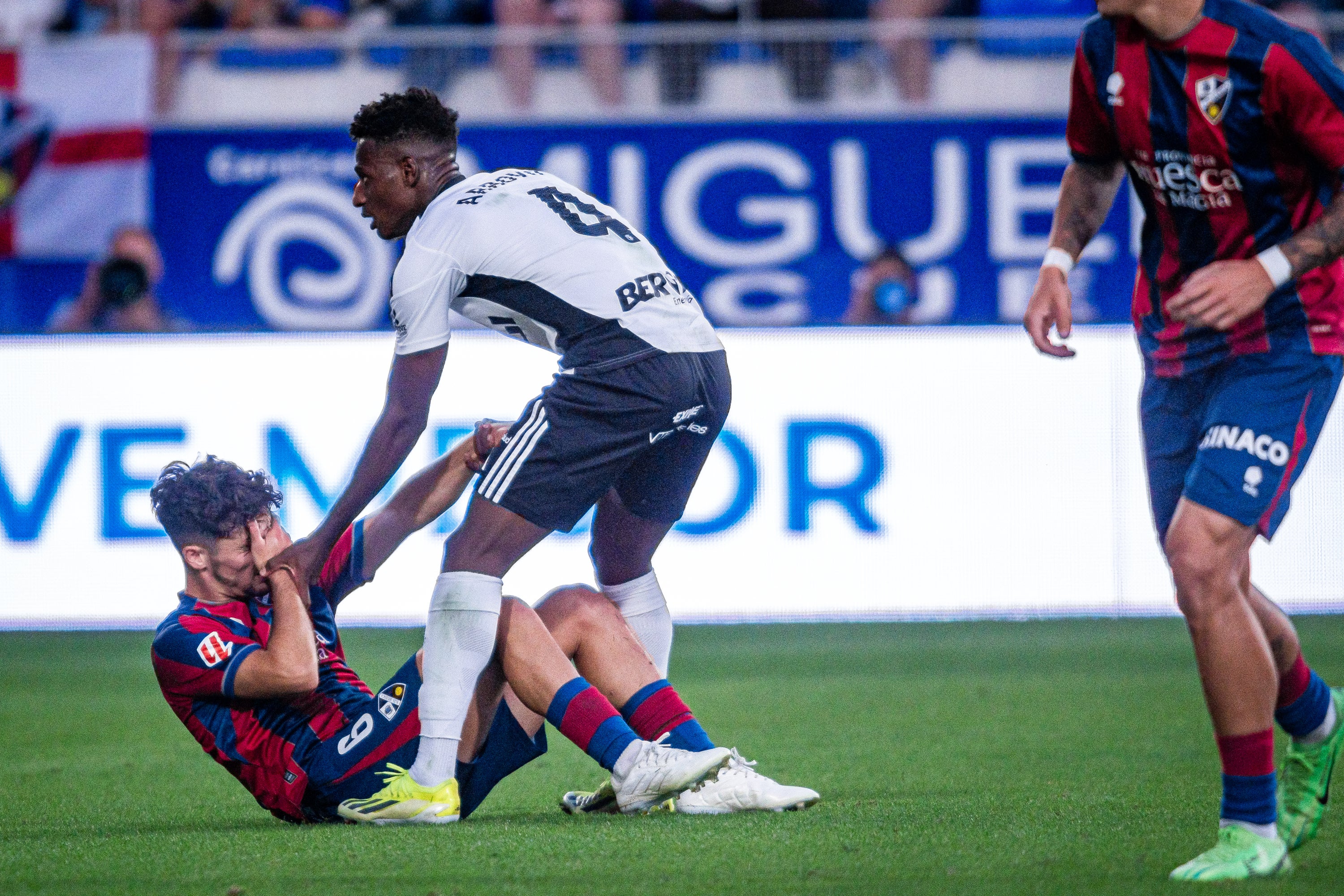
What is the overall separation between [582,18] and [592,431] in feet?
27.4

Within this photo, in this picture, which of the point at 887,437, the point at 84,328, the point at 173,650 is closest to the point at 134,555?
the point at 84,328

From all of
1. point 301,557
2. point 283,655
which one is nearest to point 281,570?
point 301,557

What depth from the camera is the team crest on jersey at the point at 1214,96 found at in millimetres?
3268

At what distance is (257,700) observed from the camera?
384 centimetres

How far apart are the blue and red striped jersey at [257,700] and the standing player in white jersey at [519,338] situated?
0.20 m

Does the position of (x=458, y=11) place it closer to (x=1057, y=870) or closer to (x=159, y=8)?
(x=159, y=8)

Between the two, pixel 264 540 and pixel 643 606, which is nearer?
pixel 264 540

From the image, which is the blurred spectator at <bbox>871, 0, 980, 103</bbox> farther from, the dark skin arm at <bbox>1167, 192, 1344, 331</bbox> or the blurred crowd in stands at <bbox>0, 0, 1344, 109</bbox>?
the dark skin arm at <bbox>1167, 192, 1344, 331</bbox>

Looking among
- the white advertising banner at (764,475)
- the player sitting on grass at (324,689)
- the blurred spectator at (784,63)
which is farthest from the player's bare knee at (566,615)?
the blurred spectator at (784,63)

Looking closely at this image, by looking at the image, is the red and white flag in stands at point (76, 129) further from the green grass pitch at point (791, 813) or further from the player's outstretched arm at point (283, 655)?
the player's outstretched arm at point (283, 655)

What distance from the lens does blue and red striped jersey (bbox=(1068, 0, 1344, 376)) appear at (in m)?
3.21

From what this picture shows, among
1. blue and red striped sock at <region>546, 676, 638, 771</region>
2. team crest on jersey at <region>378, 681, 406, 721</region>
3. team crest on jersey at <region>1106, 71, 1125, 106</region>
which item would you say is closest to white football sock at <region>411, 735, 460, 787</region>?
team crest on jersey at <region>378, 681, 406, 721</region>

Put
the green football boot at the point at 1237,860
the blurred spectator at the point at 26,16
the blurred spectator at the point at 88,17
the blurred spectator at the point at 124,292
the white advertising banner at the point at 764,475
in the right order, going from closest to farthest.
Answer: the green football boot at the point at 1237,860 → the white advertising banner at the point at 764,475 → the blurred spectator at the point at 124,292 → the blurred spectator at the point at 88,17 → the blurred spectator at the point at 26,16

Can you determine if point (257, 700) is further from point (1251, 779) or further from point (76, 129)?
point (76, 129)
